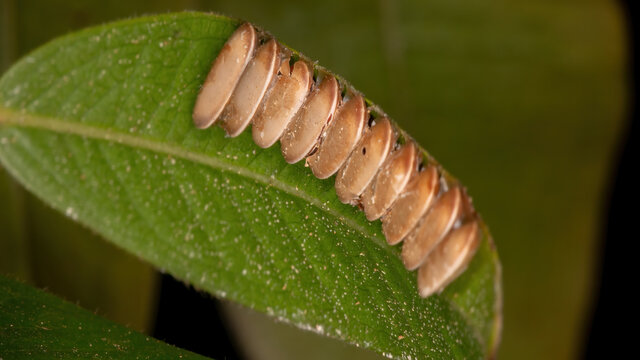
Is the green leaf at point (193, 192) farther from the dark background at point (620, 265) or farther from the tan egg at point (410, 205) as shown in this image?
the dark background at point (620, 265)

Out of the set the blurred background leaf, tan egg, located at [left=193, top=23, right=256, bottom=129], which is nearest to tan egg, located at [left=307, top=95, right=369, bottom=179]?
tan egg, located at [left=193, top=23, right=256, bottom=129]

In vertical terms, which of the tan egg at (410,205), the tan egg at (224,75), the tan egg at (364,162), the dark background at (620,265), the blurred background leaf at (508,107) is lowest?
the dark background at (620,265)

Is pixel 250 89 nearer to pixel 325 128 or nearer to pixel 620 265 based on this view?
pixel 325 128

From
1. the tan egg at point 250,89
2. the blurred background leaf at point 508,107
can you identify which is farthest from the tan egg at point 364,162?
the blurred background leaf at point 508,107

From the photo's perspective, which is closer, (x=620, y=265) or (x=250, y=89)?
(x=250, y=89)

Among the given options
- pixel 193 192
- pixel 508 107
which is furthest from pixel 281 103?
pixel 508 107

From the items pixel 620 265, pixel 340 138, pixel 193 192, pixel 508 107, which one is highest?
pixel 340 138

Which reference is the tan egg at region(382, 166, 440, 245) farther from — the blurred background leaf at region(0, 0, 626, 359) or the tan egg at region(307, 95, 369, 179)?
the blurred background leaf at region(0, 0, 626, 359)
